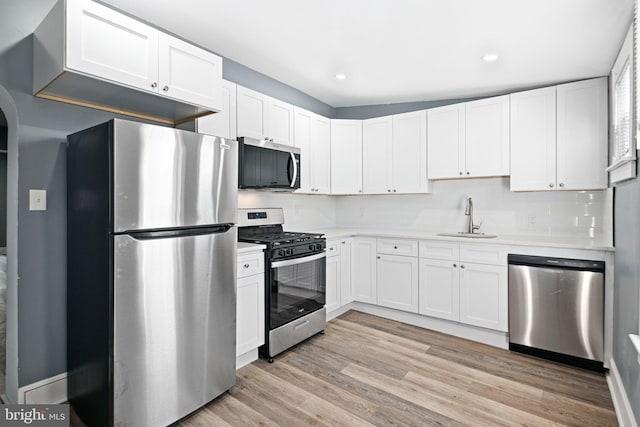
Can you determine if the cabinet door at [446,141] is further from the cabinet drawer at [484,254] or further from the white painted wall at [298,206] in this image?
the white painted wall at [298,206]

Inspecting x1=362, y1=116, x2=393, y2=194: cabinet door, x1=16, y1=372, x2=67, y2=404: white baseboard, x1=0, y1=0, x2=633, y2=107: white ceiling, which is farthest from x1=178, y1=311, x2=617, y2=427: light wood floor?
x1=0, y1=0, x2=633, y2=107: white ceiling

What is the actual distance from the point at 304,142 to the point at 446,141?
1512 mm

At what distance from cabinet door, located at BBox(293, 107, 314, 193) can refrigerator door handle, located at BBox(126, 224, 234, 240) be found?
144 cm

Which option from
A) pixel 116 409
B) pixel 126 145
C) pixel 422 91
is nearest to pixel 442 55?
pixel 422 91

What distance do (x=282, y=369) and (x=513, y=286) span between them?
2078mm

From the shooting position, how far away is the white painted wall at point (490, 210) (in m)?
3.11

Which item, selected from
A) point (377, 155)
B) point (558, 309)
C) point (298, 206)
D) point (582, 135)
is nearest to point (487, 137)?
point (582, 135)

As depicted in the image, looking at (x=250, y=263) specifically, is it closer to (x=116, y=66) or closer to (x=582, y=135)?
(x=116, y=66)

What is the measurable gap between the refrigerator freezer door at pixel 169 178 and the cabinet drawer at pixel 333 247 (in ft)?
4.72

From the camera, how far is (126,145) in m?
1.69

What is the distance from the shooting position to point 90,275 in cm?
184

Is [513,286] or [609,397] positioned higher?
[513,286]

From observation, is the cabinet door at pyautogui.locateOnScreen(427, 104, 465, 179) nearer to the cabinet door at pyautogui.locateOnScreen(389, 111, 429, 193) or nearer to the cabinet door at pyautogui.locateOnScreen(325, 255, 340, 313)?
the cabinet door at pyautogui.locateOnScreen(389, 111, 429, 193)

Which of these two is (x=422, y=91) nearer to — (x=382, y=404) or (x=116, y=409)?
(x=382, y=404)
